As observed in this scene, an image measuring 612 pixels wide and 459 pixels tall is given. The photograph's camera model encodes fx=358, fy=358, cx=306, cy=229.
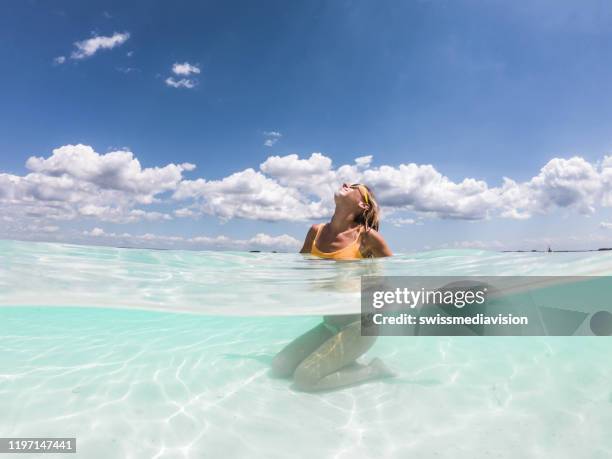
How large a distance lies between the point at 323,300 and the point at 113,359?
402 cm

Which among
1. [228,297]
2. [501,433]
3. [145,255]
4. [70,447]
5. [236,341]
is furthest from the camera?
[145,255]

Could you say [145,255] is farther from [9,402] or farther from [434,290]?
[434,290]

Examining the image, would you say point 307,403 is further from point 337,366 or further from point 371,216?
point 371,216

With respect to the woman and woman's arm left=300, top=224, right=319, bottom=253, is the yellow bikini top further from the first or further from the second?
woman's arm left=300, top=224, right=319, bottom=253

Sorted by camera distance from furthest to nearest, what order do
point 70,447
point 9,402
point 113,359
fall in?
point 113,359 < point 9,402 < point 70,447

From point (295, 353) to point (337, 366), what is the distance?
29.6 inches

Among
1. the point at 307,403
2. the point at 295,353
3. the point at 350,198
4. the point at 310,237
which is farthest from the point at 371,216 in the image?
the point at 307,403

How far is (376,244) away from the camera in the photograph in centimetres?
701

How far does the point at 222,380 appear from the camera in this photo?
5590 millimetres

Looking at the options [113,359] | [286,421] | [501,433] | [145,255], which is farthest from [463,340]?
[145,255]

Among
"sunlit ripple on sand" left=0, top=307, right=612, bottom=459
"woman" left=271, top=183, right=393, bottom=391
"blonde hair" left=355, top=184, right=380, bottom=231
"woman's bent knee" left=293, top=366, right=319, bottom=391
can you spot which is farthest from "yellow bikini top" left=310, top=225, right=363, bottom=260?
"woman's bent knee" left=293, top=366, right=319, bottom=391

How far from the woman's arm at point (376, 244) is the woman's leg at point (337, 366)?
1920 mm

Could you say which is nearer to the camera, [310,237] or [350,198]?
[350,198]

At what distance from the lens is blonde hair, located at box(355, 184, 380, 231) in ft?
23.2
